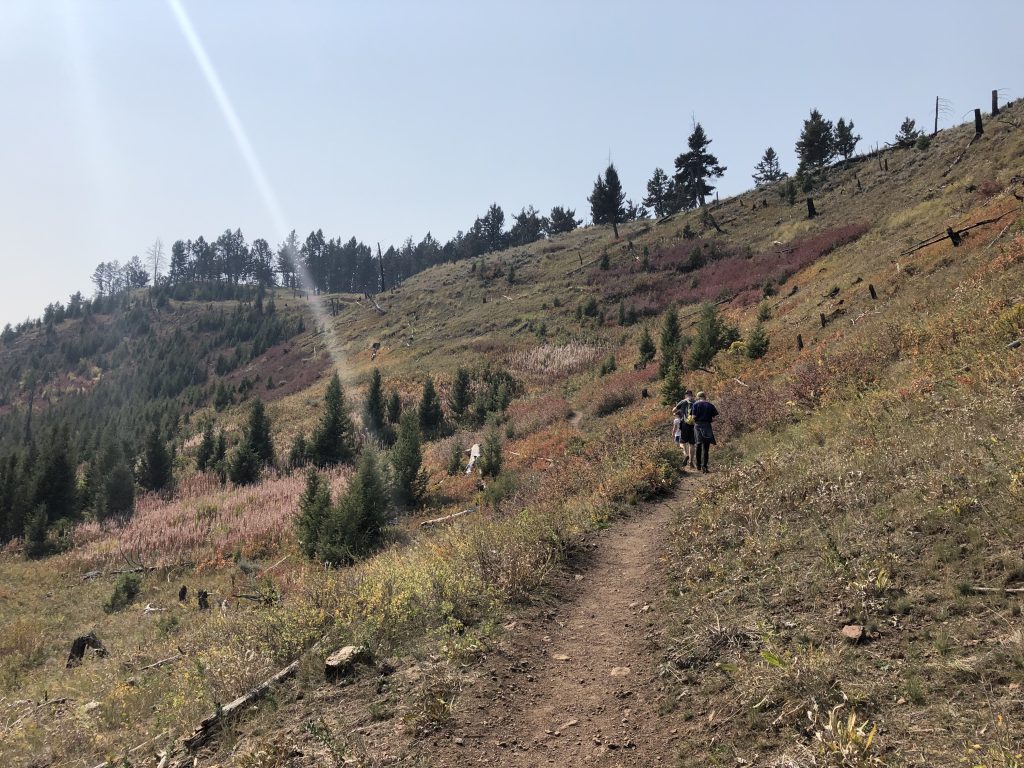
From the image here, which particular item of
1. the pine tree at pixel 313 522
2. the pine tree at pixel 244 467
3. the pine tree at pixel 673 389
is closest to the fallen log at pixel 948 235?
the pine tree at pixel 673 389

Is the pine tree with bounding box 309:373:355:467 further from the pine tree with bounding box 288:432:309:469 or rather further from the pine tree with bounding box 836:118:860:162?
the pine tree with bounding box 836:118:860:162

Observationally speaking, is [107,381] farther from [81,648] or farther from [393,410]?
[81,648]

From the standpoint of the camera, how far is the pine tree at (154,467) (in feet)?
99.8

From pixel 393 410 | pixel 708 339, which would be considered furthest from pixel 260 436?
pixel 708 339

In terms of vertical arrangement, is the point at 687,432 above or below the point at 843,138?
below

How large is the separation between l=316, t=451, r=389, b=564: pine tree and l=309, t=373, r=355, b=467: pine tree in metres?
13.8

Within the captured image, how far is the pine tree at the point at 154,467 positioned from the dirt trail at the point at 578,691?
31.6 m

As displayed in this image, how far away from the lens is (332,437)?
1137 inches

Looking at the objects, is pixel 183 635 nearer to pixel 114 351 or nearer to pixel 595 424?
pixel 595 424

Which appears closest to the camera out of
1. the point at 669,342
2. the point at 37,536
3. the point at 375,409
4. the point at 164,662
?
the point at 164,662

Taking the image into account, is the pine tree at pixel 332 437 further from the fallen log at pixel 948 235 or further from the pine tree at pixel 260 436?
the fallen log at pixel 948 235

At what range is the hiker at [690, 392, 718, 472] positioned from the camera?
1228 centimetres

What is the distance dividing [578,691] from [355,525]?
433 inches

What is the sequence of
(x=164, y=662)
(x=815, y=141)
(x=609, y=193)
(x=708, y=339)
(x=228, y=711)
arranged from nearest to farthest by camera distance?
(x=228, y=711) → (x=164, y=662) → (x=708, y=339) → (x=815, y=141) → (x=609, y=193)
